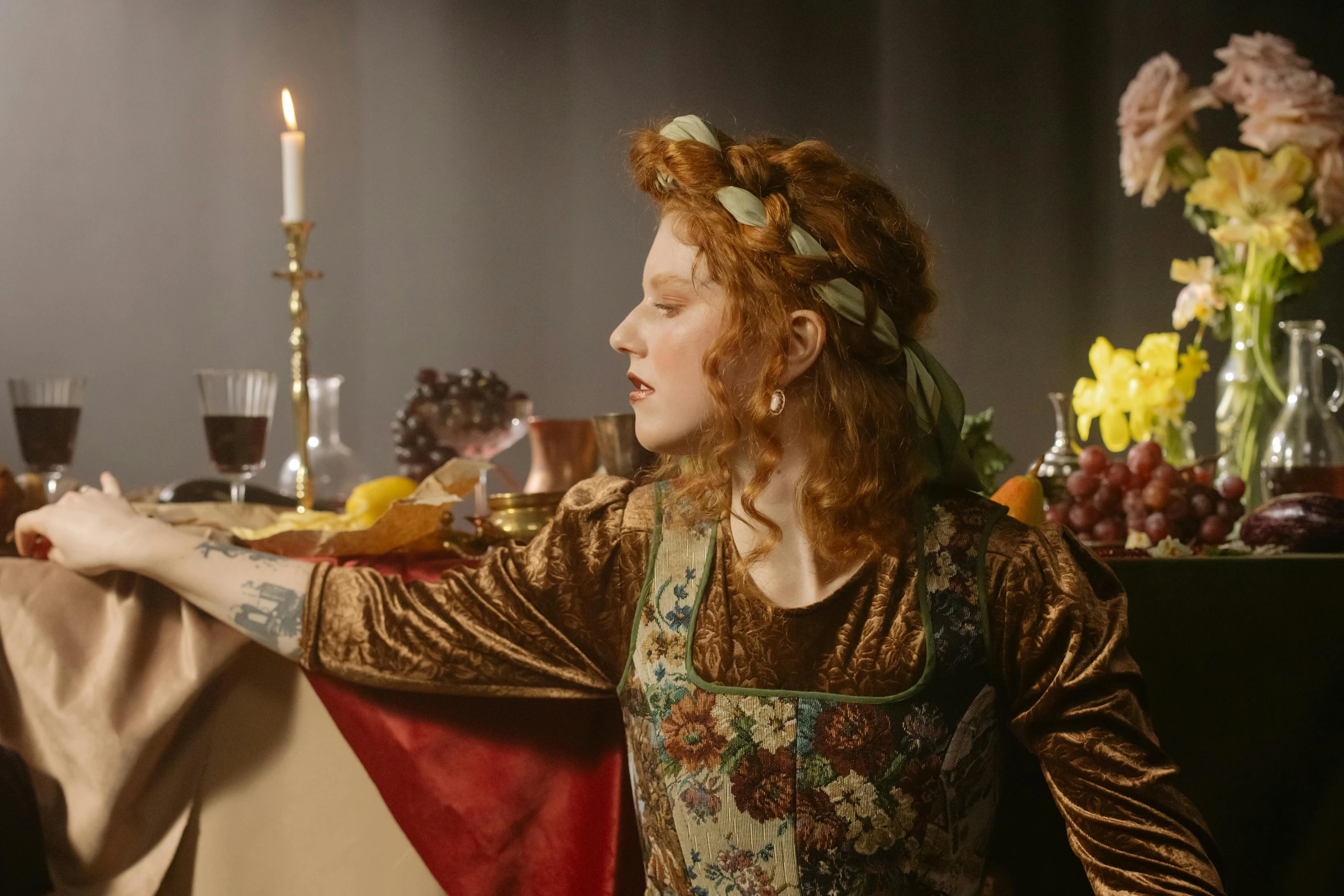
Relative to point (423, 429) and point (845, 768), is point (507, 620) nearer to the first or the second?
point (845, 768)

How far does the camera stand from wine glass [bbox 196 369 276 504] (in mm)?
1283

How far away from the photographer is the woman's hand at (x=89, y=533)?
958mm

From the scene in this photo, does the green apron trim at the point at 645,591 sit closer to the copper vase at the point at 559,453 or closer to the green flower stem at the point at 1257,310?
the copper vase at the point at 559,453

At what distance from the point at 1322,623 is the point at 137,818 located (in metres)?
1.12

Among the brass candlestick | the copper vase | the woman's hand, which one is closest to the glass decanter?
the brass candlestick

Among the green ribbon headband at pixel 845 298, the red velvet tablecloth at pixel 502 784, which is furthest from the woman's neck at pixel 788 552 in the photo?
the red velvet tablecloth at pixel 502 784

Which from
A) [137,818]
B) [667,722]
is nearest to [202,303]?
[137,818]

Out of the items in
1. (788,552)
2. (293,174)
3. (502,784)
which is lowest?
(502,784)

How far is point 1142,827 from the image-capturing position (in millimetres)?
801

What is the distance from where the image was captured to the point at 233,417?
4.22 feet

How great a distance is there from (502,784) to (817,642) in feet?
1.11

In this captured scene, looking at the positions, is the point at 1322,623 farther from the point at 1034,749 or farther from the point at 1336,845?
the point at 1034,749

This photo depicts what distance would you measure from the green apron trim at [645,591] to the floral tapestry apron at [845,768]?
33mm

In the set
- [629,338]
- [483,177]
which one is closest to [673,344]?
[629,338]
